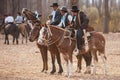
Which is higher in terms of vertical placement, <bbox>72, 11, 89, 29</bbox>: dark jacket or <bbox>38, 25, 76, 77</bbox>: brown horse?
<bbox>72, 11, 89, 29</bbox>: dark jacket

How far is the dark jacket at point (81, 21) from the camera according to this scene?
1614 centimetres

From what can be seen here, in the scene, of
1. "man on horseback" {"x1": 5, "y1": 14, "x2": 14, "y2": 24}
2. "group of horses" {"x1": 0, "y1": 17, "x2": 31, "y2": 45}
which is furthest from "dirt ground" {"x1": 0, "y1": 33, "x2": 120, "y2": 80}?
"man on horseback" {"x1": 5, "y1": 14, "x2": 14, "y2": 24}

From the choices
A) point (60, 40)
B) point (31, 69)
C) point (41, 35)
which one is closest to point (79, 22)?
point (60, 40)

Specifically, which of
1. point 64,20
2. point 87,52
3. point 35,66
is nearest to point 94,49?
point 87,52

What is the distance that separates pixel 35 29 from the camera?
1669 cm

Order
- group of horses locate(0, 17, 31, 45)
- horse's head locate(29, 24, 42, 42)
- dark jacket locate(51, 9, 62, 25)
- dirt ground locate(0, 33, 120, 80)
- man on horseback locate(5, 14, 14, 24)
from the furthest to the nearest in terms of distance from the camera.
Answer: man on horseback locate(5, 14, 14, 24) < group of horses locate(0, 17, 31, 45) < dark jacket locate(51, 9, 62, 25) < horse's head locate(29, 24, 42, 42) < dirt ground locate(0, 33, 120, 80)

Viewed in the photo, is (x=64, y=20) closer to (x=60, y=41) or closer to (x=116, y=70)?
(x=60, y=41)

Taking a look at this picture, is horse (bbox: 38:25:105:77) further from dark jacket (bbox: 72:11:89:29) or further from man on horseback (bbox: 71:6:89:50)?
dark jacket (bbox: 72:11:89:29)

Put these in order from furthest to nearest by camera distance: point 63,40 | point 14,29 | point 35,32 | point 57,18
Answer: point 14,29
point 57,18
point 35,32
point 63,40

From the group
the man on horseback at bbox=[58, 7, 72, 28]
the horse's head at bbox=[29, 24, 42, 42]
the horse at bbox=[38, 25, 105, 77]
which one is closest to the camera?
the horse at bbox=[38, 25, 105, 77]

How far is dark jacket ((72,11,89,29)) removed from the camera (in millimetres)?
16141

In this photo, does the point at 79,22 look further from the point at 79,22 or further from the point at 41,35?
the point at 41,35

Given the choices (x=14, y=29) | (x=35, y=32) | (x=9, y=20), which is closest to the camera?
(x=35, y=32)

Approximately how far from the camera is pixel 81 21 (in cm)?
1631
